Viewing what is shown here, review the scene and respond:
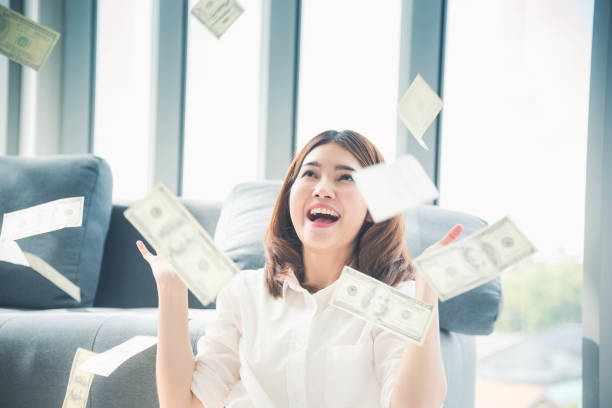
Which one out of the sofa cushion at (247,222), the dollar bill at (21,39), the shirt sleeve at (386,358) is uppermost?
the dollar bill at (21,39)

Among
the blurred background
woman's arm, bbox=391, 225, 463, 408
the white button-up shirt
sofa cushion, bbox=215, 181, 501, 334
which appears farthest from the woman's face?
the blurred background

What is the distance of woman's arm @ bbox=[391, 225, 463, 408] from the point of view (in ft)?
2.57

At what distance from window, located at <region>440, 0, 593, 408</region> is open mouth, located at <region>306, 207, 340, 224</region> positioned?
100 centimetres

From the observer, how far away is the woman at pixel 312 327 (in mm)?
889

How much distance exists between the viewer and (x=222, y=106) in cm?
244

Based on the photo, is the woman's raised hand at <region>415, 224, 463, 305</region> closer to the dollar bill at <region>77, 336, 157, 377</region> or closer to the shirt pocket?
the shirt pocket

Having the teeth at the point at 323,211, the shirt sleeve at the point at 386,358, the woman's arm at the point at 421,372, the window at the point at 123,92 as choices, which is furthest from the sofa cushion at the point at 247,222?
the window at the point at 123,92

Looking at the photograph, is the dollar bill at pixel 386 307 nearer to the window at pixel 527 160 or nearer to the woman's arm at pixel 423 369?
the woman's arm at pixel 423 369

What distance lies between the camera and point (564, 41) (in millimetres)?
1847

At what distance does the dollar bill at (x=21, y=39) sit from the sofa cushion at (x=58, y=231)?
839mm

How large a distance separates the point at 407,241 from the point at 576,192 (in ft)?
2.99

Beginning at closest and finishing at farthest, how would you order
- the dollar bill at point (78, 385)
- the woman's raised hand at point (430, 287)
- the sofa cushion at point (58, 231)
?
the woman's raised hand at point (430, 287) < the dollar bill at point (78, 385) < the sofa cushion at point (58, 231)

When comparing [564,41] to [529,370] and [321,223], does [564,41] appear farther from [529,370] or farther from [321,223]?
[321,223]

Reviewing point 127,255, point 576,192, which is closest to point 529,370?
point 576,192
